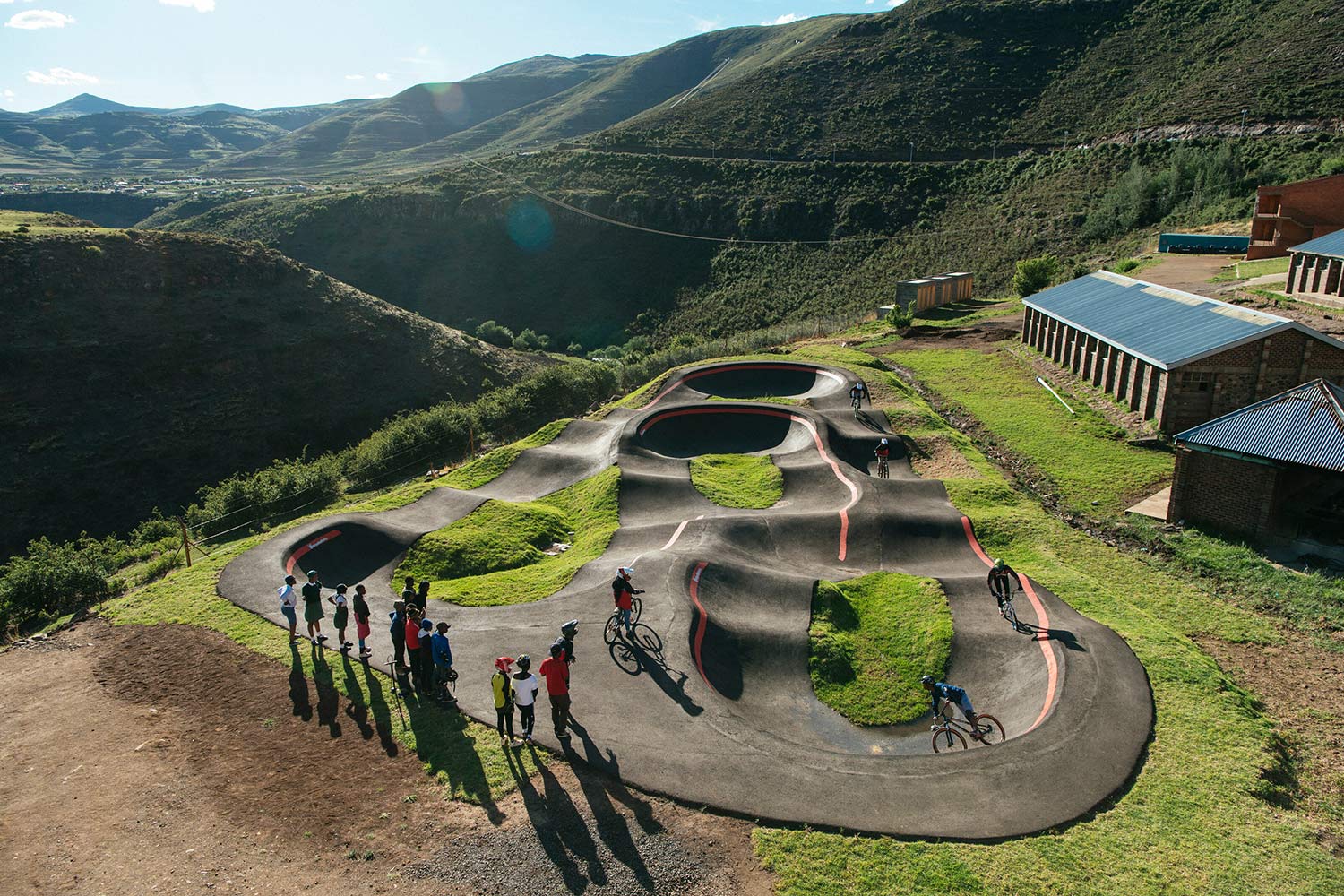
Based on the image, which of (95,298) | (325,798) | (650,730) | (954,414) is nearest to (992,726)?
(650,730)

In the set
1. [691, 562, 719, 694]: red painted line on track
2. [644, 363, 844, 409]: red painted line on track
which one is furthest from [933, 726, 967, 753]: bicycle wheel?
[644, 363, 844, 409]: red painted line on track

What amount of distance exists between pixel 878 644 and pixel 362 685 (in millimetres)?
10396

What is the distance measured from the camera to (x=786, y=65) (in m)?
97.3

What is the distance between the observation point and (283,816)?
1041 centimetres

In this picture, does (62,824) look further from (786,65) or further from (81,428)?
(786,65)

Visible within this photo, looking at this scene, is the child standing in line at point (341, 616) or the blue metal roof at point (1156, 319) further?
the blue metal roof at point (1156, 319)

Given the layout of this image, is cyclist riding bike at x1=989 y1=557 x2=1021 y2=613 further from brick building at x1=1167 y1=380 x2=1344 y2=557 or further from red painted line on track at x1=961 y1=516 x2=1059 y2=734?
brick building at x1=1167 y1=380 x2=1344 y2=557

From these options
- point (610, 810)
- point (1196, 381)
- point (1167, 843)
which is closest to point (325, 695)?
point (610, 810)

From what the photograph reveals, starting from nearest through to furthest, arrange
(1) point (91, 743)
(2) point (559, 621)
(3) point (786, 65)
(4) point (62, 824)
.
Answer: (4) point (62, 824) < (1) point (91, 743) < (2) point (559, 621) < (3) point (786, 65)

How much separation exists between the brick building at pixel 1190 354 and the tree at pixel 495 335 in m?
44.6

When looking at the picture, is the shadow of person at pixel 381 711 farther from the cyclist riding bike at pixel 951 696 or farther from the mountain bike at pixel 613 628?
the cyclist riding bike at pixel 951 696

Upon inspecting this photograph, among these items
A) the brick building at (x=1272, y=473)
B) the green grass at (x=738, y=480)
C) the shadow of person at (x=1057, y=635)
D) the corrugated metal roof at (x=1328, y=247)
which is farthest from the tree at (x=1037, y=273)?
the shadow of person at (x=1057, y=635)

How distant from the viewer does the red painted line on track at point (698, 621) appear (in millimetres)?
14539

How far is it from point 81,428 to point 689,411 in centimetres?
2689
